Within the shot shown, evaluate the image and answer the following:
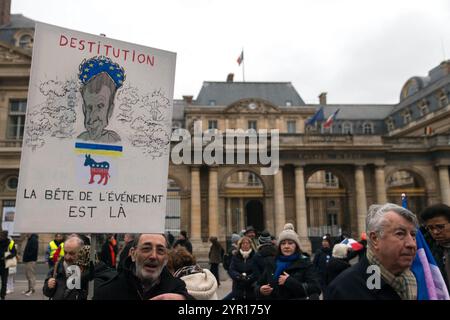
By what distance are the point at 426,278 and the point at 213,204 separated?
22.6 metres

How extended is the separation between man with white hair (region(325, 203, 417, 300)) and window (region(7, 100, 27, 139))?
26275mm

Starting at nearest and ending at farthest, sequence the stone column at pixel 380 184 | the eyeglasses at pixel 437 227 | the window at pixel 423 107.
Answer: the eyeglasses at pixel 437 227, the stone column at pixel 380 184, the window at pixel 423 107

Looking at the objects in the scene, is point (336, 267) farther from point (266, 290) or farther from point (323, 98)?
point (323, 98)

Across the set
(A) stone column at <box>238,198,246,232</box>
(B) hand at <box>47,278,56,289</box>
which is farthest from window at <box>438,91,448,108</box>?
(B) hand at <box>47,278,56,289</box>

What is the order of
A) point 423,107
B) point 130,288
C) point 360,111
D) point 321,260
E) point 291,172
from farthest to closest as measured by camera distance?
1. point 360,111
2. point 423,107
3. point 291,172
4. point 321,260
5. point 130,288

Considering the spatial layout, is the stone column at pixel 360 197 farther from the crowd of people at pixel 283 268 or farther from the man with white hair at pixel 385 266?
the man with white hair at pixel 385 266

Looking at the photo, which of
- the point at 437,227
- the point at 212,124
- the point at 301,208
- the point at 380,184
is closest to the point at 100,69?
the point at 437,227

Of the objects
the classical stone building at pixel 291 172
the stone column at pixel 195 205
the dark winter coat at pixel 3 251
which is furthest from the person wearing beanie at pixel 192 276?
the stone column at pixel 195 205

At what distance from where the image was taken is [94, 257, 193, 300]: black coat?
8.75 ft

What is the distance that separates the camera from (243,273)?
666cm

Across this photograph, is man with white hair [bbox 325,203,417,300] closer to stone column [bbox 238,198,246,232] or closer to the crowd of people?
the crowd of people

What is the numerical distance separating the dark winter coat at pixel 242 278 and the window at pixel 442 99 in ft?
123

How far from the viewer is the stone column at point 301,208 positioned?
81.6 feet
